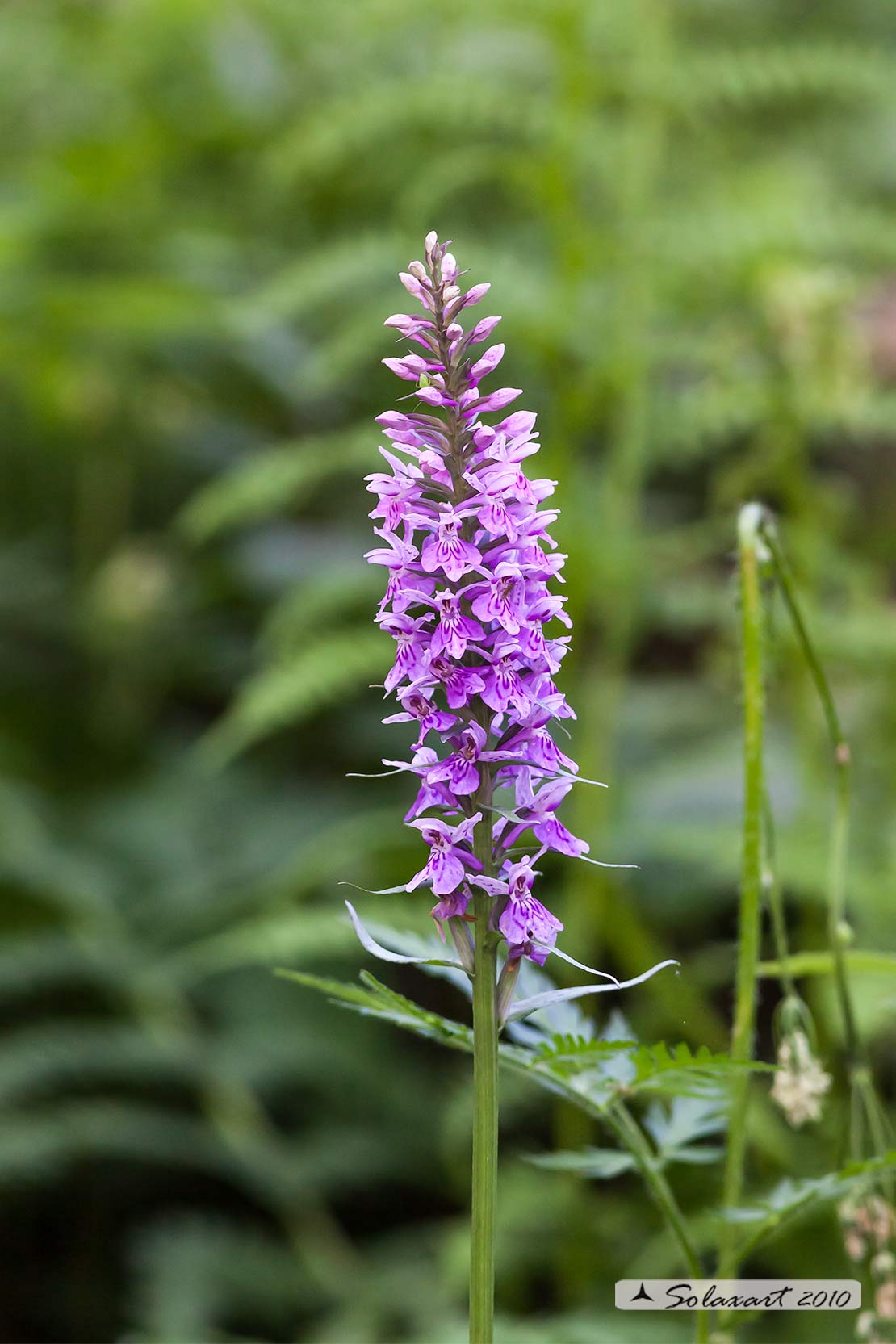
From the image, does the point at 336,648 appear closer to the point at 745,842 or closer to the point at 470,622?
the point at 745,842

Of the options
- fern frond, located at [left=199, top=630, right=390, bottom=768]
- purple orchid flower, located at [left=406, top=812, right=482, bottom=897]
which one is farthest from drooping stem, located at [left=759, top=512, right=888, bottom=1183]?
fern frond, located at [left=199, top=630, right=390, bottom=768]

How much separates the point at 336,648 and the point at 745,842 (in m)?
2.25

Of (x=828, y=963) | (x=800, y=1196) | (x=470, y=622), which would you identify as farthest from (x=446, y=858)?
(x=828, y=963)

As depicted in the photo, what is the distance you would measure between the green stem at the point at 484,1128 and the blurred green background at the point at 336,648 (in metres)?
1.12

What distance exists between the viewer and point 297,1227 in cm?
347

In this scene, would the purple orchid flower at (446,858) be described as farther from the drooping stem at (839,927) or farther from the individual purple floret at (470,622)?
the drooping stem at (839,927)

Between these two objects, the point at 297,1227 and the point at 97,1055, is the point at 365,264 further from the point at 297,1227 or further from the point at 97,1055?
the point at 297,1227

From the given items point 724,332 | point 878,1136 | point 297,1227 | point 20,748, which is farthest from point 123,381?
point 878,1136

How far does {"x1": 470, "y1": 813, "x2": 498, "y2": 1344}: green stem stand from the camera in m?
0.99

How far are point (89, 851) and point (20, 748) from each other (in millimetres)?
621

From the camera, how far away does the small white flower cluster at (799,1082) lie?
4.31ft

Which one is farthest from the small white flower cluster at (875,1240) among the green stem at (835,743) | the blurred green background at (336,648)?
the blurred green background at (336,648)

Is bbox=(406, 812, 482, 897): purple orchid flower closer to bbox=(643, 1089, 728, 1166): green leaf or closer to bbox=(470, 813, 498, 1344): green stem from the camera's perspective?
bbox=(470, 813, 498, 1344): green stem

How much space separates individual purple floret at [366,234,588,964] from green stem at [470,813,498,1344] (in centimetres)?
3
